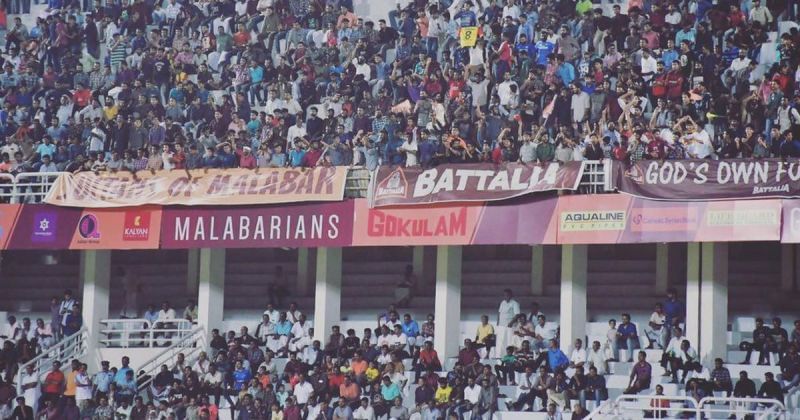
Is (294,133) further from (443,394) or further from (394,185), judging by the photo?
(443,394)

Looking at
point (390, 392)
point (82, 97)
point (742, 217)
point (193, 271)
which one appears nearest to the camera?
point (742, 217)

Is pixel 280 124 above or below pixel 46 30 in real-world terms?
below

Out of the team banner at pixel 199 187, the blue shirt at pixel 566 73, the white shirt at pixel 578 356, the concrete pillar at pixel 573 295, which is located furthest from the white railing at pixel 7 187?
the white shirt at pixel 578 356

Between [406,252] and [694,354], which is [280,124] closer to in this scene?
[406,252]

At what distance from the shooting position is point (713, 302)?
36.2 metres

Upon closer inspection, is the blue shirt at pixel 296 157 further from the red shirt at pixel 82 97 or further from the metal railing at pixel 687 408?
the metal railing at pixel 687 408

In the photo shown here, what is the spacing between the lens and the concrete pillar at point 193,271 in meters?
45.5

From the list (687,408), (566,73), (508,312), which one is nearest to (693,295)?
(687,408)

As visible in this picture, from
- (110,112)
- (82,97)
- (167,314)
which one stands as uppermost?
(82,97)

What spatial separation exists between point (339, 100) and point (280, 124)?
4.87 ft

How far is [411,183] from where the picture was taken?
39.1m

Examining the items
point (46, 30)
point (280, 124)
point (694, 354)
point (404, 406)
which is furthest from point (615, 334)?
point (46, 30)

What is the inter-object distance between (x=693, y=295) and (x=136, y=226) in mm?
12585

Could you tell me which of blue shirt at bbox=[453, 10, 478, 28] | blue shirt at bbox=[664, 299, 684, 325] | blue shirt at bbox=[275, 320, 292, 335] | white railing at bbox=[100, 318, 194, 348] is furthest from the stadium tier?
blue shirt at bbox=[453, 10, 478, 28]
